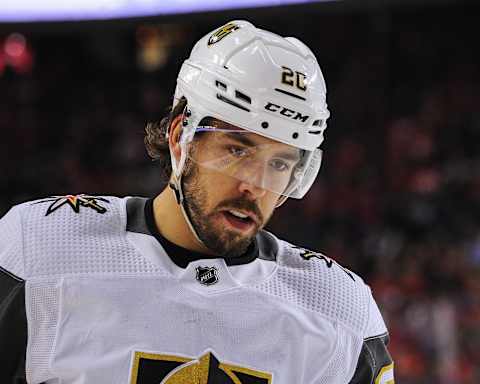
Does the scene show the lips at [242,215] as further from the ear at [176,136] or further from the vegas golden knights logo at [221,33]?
the vegas golden knights logo at [221,33]

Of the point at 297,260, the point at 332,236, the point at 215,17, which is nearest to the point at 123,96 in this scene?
the point at 332,236

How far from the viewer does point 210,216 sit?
1.54 m

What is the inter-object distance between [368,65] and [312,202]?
201 centimetres

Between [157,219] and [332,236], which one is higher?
[157,219]

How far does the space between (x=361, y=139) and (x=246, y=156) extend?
5795 millimetres

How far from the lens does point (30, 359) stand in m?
1.46

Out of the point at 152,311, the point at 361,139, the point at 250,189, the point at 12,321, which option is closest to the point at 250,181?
the point at 250,189

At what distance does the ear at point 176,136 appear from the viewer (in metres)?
1.63

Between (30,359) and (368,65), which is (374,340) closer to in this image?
(30,359)

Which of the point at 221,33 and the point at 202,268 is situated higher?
the point at 221,33

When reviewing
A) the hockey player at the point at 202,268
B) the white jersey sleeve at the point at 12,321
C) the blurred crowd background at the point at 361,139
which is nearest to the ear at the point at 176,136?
the hockey player at the point at 202,268

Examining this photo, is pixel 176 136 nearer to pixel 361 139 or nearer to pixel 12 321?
pixel 12 321

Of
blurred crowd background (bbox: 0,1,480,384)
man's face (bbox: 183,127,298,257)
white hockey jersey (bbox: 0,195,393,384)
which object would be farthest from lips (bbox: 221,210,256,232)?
blurred crowd background (bbox: 0,1,480,384)

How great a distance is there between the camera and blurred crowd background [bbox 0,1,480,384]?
15.6 ft
